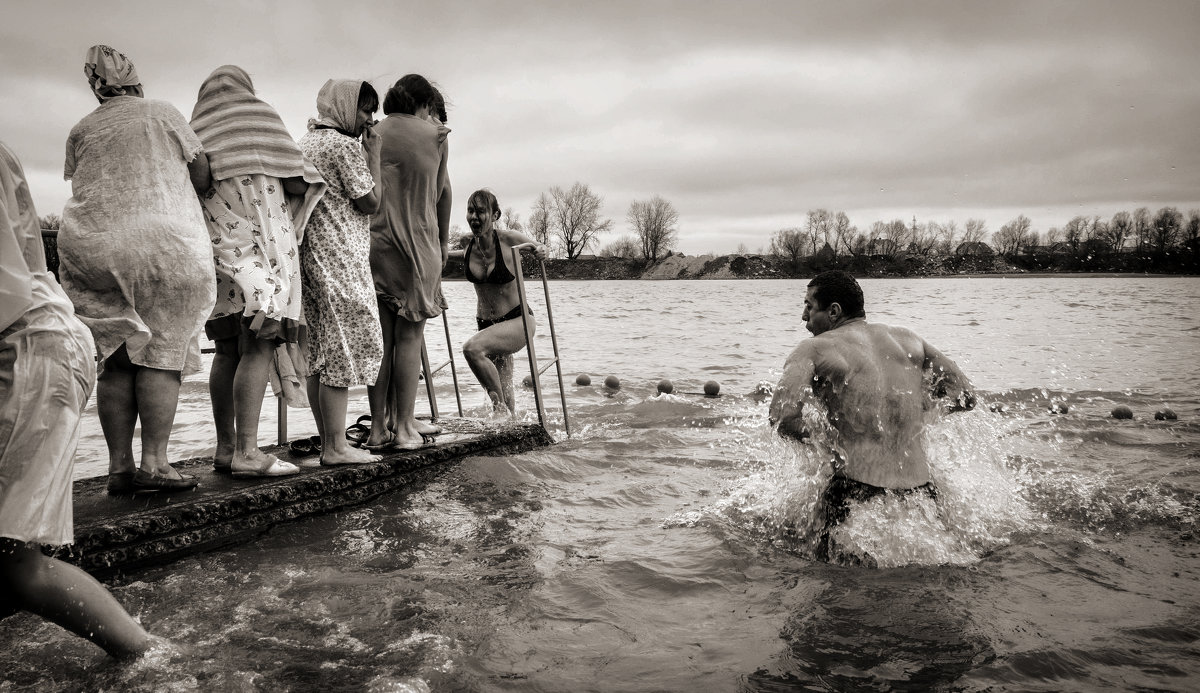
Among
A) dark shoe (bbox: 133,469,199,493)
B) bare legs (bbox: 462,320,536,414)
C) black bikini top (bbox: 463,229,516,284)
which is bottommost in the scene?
dark shoe (bbox: 133,469,199,493)

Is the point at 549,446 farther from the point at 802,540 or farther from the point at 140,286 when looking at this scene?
the point at 140,286

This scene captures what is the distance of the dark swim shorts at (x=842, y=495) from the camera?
4250mm

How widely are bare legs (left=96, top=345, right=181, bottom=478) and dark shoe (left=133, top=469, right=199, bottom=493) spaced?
0.51 feet

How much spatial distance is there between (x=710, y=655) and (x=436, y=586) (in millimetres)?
1301

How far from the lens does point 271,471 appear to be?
448 centimetres

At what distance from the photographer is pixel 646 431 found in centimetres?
871

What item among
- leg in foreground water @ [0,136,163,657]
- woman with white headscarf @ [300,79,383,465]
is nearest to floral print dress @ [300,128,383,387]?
woman with white headscarf @ [300,79,383,465]

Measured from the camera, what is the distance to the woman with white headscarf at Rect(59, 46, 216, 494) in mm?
3570

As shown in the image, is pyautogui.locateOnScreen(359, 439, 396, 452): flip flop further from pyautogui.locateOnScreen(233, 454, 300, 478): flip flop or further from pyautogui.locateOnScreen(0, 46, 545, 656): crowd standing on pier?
pyautogui.locateOnScreen(233, 454, 300, 478): flip flop

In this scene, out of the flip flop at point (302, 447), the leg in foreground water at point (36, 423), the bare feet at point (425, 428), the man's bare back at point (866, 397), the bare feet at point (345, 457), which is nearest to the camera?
the leg in foreground water at point (36, 423)

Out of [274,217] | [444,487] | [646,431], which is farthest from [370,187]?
[646,431]

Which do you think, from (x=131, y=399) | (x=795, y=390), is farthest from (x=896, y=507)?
(x=131, y=399)

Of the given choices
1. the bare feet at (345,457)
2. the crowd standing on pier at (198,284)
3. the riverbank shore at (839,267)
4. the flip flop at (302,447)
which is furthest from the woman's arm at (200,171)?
the riverbank shore at (839,267)

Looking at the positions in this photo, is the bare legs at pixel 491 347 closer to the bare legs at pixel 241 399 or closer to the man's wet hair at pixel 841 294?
the bare legs at pixel 241 399
